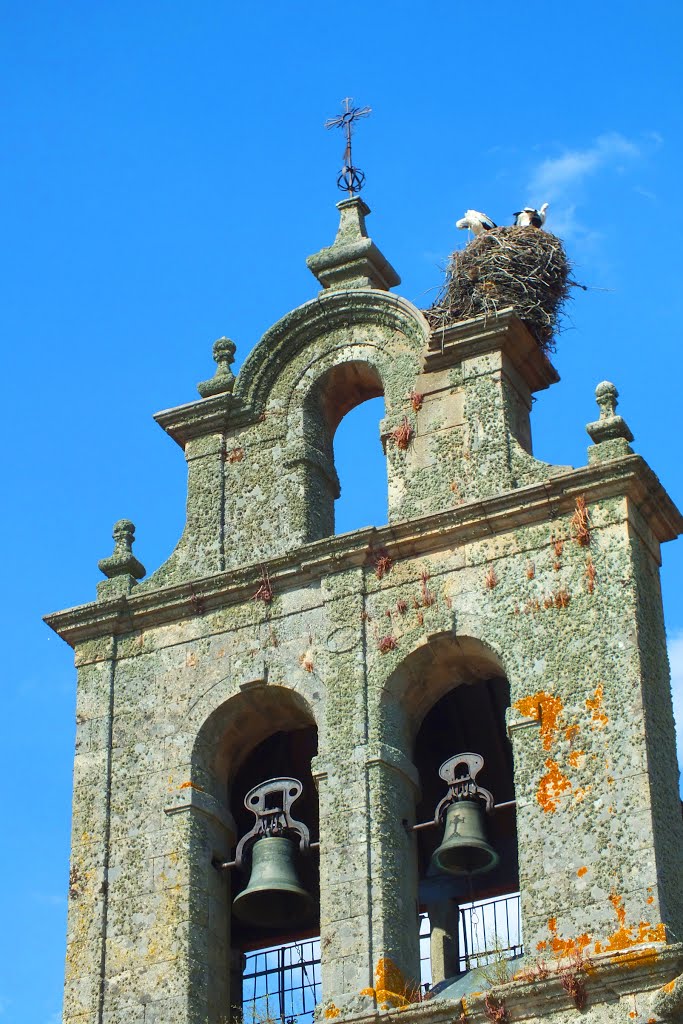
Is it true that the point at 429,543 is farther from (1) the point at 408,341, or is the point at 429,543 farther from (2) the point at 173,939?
(2) the point at 173,939

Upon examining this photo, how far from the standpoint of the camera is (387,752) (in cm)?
1903

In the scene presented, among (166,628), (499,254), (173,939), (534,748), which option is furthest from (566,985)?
(499,254)

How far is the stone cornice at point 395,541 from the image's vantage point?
753 inches

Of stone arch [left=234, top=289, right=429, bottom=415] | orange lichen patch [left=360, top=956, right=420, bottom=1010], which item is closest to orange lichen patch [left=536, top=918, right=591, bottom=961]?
orange lichen patch [left=360, top=956, right=420, bottom=1010]

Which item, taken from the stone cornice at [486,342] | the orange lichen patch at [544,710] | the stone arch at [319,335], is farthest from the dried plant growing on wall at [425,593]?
the stone arch at [319,335]

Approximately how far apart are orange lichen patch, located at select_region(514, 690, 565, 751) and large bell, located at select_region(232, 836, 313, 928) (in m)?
1.95

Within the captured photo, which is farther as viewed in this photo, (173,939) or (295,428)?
(295,428)

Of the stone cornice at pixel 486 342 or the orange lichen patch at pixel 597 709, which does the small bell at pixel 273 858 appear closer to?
the orange lichen patch at pixel 597 709

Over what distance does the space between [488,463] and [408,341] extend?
4.74 feet

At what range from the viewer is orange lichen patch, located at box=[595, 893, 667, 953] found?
1730 cm

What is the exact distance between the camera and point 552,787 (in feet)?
60.0

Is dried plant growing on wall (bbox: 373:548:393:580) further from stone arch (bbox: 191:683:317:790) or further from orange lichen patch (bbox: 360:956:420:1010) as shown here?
orange lichen patch (bbox: 360:956:420:1010)

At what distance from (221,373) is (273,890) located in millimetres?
4393

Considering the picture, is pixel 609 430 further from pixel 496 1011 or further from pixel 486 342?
pixel 496 1011
